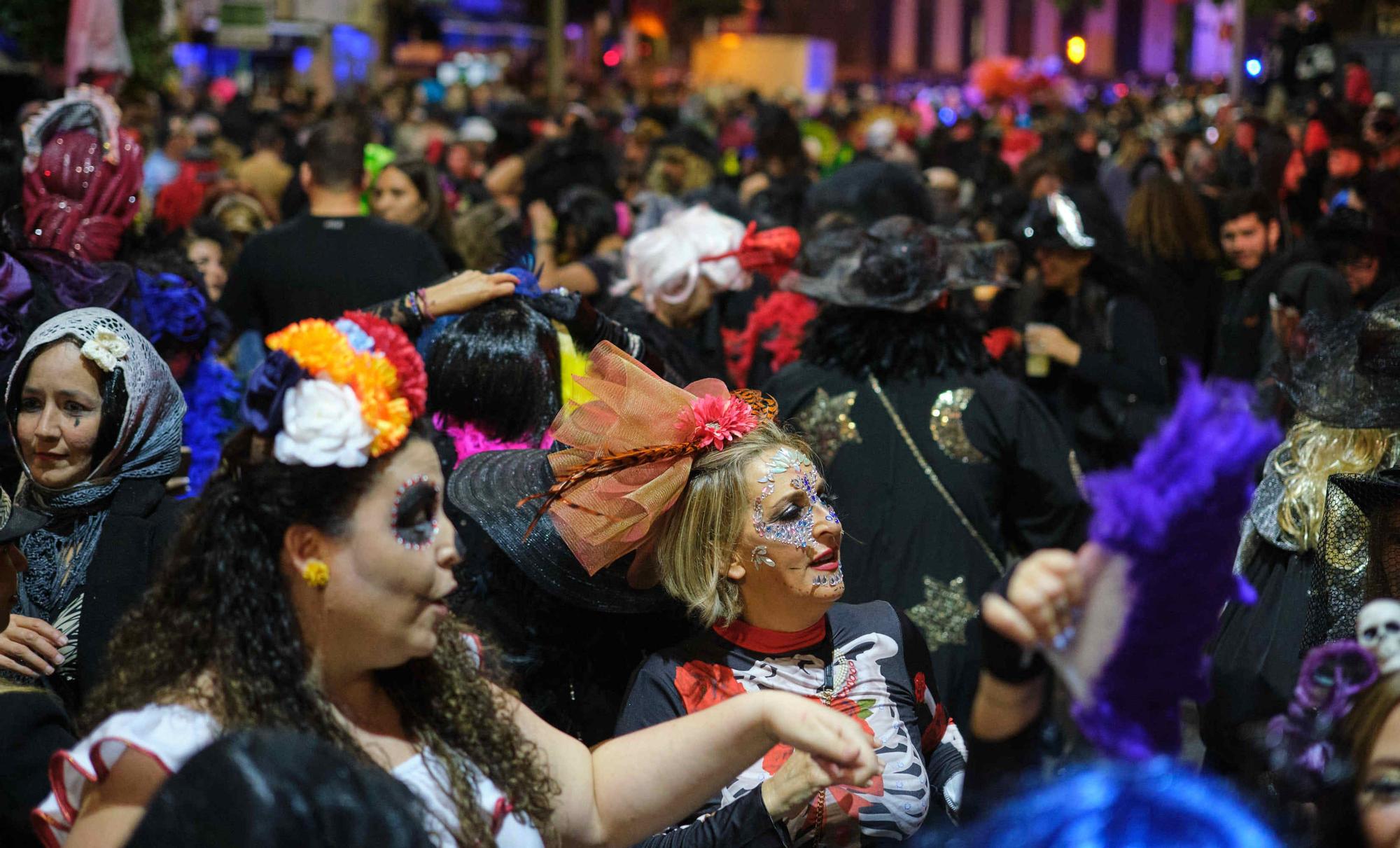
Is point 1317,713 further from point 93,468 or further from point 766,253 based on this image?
point 766,253

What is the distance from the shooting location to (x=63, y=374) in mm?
3037

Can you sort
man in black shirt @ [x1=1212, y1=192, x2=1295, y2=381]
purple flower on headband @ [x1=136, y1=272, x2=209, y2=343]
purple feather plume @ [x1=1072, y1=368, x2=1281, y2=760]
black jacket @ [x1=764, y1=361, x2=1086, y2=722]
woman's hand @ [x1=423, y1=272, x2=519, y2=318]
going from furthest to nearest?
man in black shirt @ [x1=1212, y1=192, x2=1295, y2=381]
purple flower on headband @ [x1=136, y1=272, x2=209, y2=343]
black jacket @ [x1=764, y1=361, x2=1086, y2=722]
woman's hand @ [x1=423, y1=272, x2=519, y2=318]
purple feather plume @ [x1=1072, y1=368, x2=1281, y2=760]

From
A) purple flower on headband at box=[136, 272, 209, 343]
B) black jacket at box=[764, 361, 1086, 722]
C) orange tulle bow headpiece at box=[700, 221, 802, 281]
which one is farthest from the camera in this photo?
orange tulle bow headpiece at box=[700, 221, 802, 281]

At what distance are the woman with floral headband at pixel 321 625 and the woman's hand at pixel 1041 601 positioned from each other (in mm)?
398

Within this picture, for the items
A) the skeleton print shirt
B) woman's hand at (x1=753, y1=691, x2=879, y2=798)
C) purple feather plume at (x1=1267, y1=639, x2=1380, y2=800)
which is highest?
purple feather plume at (x1=1267, y1=639, x2=1380, y2=800)

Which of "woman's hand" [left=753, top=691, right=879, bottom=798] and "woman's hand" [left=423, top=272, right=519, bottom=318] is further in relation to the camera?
"woman's hand" [left=423, top=272, right=519, bottom=318]

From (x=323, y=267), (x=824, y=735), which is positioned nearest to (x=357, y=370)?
(x=824, y=735)

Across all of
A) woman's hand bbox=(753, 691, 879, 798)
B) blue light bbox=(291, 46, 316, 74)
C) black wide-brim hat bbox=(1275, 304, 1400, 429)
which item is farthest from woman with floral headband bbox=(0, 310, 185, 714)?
blue light bbox=(291, 46, 316, 74)

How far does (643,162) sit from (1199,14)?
39.6 metres

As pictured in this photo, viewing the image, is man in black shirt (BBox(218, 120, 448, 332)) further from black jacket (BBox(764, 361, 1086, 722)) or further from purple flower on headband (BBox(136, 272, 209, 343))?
A: black jacket (BBox(764, 361, 1086, 722))

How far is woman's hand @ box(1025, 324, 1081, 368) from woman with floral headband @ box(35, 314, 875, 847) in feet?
11.6

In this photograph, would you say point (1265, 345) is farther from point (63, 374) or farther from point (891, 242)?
point (63, 374)

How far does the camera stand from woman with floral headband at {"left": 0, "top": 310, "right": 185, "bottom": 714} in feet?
9.89

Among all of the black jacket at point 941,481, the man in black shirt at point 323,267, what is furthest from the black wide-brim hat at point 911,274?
the man in black shirt at point 323,267
